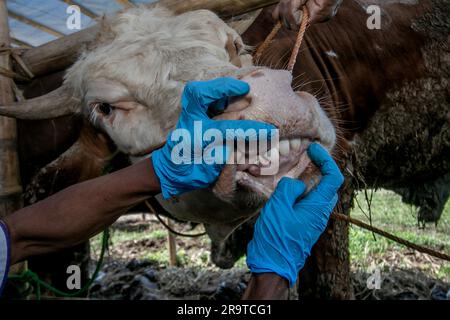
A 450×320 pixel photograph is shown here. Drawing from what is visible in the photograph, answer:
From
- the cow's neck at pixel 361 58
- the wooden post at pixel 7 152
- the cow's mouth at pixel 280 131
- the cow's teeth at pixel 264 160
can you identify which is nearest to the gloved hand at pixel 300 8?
the cow's mouth at pixel 280 131

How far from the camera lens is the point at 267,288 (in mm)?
1363

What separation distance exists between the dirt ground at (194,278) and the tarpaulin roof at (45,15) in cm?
344

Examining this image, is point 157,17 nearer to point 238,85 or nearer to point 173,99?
point 173,99

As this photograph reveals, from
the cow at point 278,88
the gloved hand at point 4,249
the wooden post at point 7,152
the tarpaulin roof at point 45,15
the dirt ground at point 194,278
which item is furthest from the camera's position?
the tarpaulin roof at point 45,15

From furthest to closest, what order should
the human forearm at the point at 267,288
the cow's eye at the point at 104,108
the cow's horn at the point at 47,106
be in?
the cow's horn at the point at 47,106
the cow's eye at the point at 104,108
the human forearm at the point at 267,288

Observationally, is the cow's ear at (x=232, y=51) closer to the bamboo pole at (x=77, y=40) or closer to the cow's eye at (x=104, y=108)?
the bamboo pole at (x=77, y=40)

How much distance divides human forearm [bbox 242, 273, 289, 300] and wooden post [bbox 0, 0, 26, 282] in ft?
5.73

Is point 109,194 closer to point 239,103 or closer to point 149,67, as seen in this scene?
point 239,103

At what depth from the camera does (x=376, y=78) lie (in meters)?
2.79

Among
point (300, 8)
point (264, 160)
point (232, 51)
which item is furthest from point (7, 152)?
point (300, 8)

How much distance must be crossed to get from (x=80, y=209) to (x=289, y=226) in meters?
0.75

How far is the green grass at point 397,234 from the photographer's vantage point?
5.77 meters
